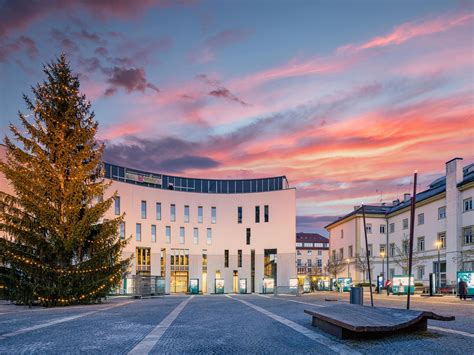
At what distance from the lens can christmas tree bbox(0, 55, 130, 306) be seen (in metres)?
23.6

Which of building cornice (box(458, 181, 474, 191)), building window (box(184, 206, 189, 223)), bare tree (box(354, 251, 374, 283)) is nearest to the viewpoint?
building cornice (box(458, 181, 474, 191))

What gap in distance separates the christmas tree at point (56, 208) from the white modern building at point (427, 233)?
1463 inches

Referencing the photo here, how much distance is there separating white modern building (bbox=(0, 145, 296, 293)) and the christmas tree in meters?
37.9

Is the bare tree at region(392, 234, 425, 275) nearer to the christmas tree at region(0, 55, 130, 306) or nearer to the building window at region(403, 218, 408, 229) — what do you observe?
the building window at region(403, 218, 408, 229)

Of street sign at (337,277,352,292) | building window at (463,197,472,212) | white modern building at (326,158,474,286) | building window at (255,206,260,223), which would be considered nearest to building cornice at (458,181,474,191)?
white modern building at (326,158,474,286)

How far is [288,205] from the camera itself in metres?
70.1

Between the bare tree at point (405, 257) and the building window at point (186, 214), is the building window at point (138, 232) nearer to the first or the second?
the building window at point (186, 214)

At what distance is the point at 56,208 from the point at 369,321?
758 inches

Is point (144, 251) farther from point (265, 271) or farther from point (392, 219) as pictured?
point (392, 219)

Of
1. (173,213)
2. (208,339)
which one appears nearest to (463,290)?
(208,339)

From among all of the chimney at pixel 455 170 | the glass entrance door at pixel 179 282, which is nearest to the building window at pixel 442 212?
the chimney at pixel 455 170

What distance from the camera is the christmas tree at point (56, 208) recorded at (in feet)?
77.5

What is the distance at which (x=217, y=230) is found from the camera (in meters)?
70.9

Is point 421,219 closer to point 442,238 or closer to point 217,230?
point 442,238
